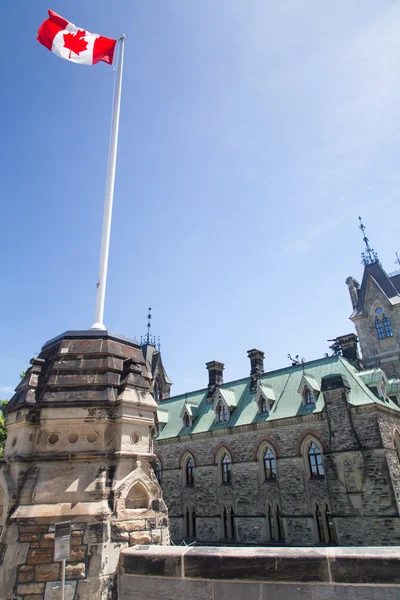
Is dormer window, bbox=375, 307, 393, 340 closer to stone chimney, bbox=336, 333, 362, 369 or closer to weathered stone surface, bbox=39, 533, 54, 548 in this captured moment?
stone chimney, bbox=336, 333, 362, 369

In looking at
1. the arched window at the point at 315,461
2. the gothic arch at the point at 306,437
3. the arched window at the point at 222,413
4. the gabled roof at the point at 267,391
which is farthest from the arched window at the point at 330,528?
the arched window at the point at 222,413

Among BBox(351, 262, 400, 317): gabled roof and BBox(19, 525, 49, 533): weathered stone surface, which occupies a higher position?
BBox(351, 262, 400, 317): gabled roof

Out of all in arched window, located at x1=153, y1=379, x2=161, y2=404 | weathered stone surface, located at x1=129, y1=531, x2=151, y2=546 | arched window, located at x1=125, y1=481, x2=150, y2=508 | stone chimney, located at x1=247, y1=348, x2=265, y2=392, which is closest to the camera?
weathered stone surface, located at x1=129, y1=531, x2=151, y2=546

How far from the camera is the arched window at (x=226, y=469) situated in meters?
24.1

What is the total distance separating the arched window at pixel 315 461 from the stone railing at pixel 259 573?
61.6 ft

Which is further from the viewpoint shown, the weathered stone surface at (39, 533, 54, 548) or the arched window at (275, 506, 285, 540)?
the arched window at (275, 506, 285, 540)

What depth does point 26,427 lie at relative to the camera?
4.27 metres

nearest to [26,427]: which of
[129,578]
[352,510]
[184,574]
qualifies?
[129,578]

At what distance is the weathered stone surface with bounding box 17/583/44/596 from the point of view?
345cm

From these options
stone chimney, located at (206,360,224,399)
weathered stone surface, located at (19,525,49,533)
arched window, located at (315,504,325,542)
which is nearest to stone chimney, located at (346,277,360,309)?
stone chimney, located at (206,360,224,399)

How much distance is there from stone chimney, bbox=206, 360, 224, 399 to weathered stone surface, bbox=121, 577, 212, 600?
88.7ft

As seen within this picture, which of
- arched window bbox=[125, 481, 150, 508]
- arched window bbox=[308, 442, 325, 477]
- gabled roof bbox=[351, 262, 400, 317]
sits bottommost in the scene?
arched window bbox=[125, 481, 150, 508]

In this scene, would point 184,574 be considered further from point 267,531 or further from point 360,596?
point 267,531

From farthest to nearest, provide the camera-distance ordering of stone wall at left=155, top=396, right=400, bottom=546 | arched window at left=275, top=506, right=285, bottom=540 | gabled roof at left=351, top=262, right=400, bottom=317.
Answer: gabled roof at left=351, top=262, right=400, bottom=317 → arched window at left=275, top=506, right=285, bottom=540 → stone wall at left=155, top=396, right=400, bottom=546
